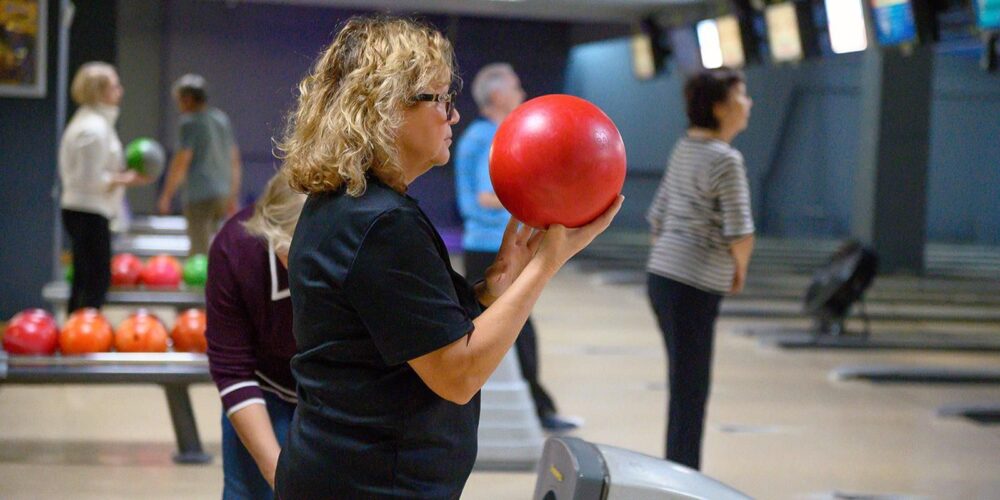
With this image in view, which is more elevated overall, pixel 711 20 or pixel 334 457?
pixel 711 20

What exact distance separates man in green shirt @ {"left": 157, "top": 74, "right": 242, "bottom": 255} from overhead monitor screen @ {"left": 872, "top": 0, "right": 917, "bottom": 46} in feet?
15.0

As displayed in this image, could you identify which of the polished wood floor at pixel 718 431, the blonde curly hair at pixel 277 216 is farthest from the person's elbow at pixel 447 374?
the polished wood floor at pixel 718 431

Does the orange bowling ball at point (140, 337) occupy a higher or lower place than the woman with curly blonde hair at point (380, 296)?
lower

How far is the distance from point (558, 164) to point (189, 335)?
10.3 ft

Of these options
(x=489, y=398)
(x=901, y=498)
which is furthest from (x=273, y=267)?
(x=901, y=498)

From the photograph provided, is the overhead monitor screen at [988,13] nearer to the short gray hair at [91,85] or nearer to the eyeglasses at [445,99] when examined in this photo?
the short gray hair at [91,85]

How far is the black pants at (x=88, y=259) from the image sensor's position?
6.08 meters

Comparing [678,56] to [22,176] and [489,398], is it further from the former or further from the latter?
[489,398]

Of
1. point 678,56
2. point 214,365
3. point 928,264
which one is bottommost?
point 928,264

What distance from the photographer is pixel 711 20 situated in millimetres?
11211

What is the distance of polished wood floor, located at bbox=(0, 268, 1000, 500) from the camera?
431 cm

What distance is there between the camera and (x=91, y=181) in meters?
6.01

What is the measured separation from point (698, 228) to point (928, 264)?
12.2 m

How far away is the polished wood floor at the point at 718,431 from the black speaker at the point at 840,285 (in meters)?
0.50
